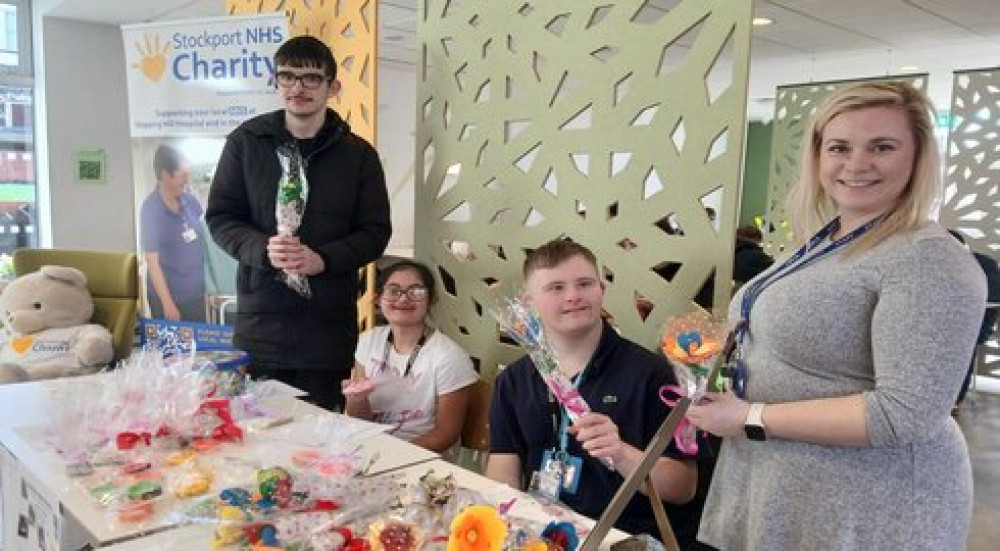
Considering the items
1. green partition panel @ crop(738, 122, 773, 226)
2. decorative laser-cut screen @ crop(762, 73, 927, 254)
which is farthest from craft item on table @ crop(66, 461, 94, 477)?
green partition panel @ crop(738, 122, 773, 226)

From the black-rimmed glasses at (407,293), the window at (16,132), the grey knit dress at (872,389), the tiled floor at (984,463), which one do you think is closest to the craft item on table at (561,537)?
the grey knit dress at (872,389)

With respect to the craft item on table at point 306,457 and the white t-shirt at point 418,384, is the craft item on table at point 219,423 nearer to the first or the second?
the craft item on table at point 306,457

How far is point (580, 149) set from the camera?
2.44m

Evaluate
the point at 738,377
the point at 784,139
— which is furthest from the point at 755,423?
the point at 784,139

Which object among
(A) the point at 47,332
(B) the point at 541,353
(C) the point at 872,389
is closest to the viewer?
(C) the point at 872,389

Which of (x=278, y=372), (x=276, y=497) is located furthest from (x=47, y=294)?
(x=276, y=497)

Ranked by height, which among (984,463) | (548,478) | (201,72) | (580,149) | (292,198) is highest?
(201,72)

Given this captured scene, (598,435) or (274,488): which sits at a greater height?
(598,435)

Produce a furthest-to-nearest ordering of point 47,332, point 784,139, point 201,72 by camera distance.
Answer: point 784,139 → point 47,332 → point 201,72

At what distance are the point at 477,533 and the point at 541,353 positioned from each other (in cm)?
51

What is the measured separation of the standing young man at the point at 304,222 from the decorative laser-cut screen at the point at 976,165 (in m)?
5.85

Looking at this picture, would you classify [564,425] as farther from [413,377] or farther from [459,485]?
[413,377]

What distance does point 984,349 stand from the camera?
629cm

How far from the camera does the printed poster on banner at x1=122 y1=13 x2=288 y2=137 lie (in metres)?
3.35
